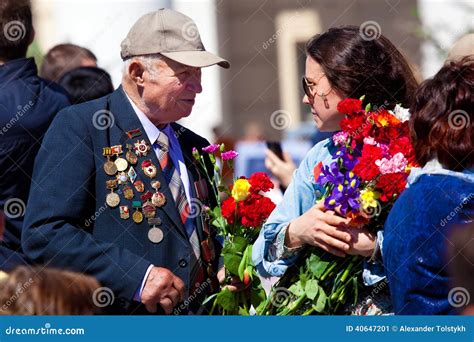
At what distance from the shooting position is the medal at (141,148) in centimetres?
396

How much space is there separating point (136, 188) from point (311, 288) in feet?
2.46

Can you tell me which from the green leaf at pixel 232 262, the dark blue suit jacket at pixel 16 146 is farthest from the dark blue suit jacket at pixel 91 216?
the dark blue suit jacket at pixel 16 146

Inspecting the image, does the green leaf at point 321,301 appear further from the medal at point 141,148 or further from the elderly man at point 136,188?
the medal at point 141,148

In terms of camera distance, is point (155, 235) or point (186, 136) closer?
point (155, 235)

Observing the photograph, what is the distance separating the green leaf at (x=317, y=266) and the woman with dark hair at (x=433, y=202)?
1.28 ft

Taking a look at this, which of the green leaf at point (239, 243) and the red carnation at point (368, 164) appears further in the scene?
the green leaf at point (239, 243)

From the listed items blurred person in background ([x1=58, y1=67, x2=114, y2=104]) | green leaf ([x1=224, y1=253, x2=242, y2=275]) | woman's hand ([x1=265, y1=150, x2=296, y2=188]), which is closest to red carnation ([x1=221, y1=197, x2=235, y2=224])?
green leaf ([x1=224, y1=253, x2=242, y2=275])

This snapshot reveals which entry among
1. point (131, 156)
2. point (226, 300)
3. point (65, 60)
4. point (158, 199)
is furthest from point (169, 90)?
point (65, 60)

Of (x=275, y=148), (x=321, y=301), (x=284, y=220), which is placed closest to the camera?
(x=321, y=301)

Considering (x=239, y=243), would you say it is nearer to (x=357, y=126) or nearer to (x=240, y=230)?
(x=240, y=230)

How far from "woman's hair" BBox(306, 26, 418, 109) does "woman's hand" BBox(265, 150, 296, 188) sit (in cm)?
212

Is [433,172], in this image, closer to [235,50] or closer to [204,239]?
[204,239]

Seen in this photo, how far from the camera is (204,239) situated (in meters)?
4.04

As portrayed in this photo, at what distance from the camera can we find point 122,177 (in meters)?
3.91
